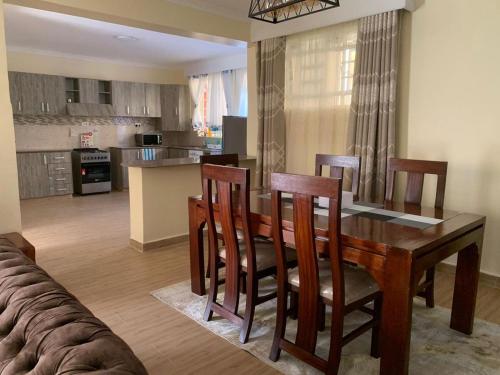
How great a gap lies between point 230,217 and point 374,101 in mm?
1934

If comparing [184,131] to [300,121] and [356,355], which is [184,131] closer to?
[300,121]

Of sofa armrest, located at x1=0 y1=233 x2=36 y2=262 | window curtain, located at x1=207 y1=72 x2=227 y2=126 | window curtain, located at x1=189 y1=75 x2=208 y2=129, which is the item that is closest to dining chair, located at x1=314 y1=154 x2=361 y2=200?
sofa armrest, located at x1=0 y1=233 x2=36 y2=262

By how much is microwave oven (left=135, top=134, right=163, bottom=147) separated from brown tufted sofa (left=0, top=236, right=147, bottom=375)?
21.3 feet

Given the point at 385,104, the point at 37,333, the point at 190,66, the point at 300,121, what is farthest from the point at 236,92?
the point at 37,333

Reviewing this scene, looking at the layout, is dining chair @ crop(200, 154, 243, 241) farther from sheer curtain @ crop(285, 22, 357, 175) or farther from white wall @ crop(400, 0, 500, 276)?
white wall @ crop(400, 0, 500, 276)

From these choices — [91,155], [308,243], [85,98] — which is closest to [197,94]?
[85,98]

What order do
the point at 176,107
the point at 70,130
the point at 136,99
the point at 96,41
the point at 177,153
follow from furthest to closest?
the point at 176,107
the point at 177,153
the point at 136,99
the point at 70,130
the point at 96,41

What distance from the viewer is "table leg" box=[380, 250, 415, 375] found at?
1690mm

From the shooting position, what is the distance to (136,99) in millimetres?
7582

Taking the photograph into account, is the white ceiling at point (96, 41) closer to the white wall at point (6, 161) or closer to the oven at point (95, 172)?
the white wall at point (6, 161)

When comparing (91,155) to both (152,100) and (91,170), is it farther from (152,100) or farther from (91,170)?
(152,100)

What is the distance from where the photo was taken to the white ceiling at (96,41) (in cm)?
459

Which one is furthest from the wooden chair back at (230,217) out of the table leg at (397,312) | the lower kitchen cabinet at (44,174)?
the lower kitchen cabinet at (44,174)

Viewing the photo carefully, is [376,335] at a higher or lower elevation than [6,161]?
lower
